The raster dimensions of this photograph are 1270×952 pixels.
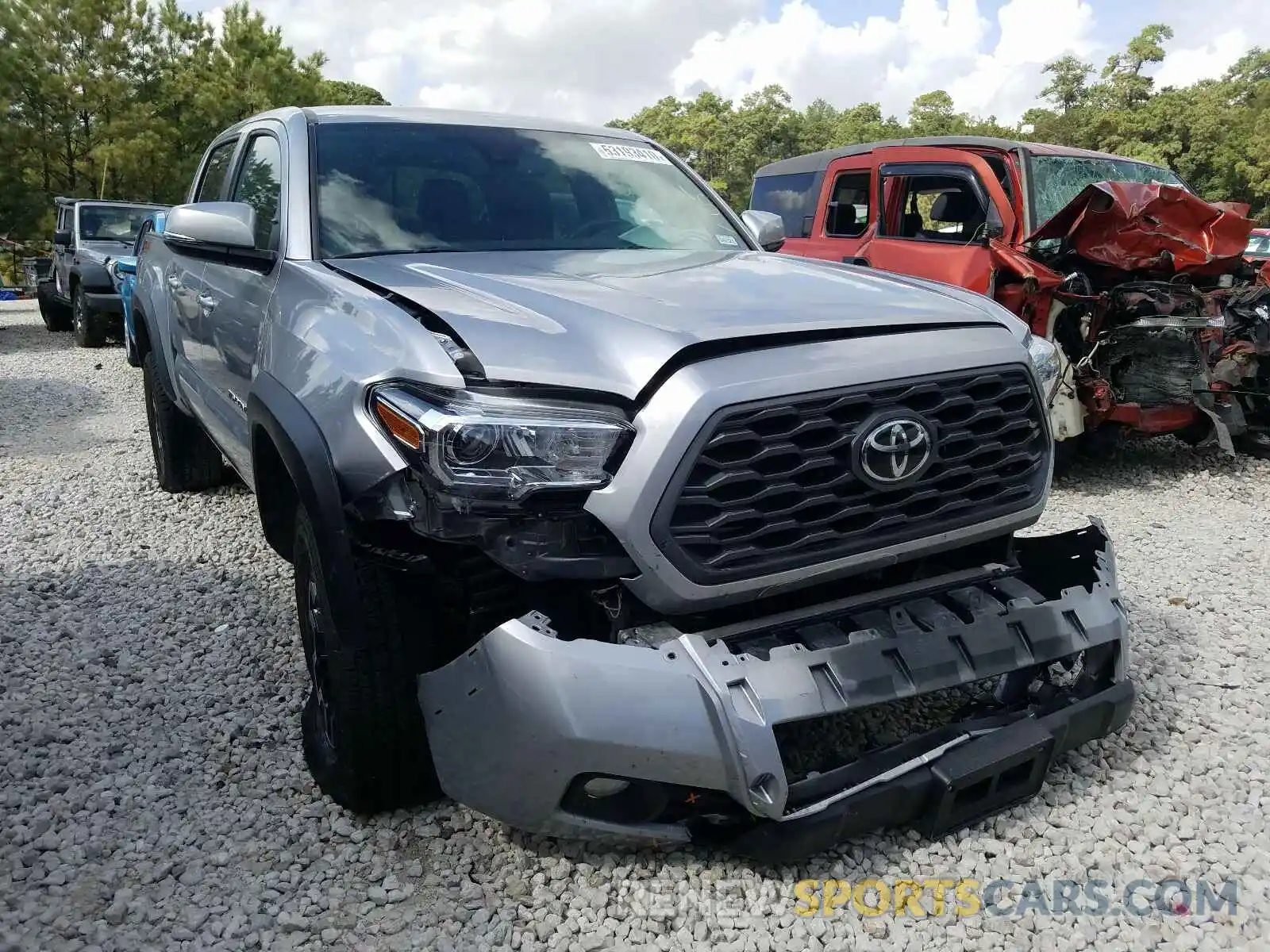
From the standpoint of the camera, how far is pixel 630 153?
12.7 feet

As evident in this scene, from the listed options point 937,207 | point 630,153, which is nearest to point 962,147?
point 937,207

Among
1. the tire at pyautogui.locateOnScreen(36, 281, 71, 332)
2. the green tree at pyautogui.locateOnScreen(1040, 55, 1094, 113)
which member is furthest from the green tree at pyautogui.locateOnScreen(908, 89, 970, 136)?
the tire at pyautogui.locateOnScreen(36, 281, 71, 332)

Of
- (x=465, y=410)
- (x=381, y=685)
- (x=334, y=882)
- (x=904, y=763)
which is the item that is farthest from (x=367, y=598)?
(x=904, y=763)

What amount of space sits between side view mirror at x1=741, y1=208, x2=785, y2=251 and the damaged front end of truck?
2.36 meters

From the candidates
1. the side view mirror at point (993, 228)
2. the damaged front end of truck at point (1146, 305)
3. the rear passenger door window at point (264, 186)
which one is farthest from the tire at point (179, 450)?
the side view mirror at point (993, 228)

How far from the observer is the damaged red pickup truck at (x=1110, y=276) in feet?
18.3

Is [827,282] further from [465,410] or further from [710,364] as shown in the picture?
[465,410]

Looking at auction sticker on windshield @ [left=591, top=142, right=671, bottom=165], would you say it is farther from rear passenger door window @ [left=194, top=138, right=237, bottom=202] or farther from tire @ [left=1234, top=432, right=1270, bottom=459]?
tire @ [left=1234, top=432, right=1270, bottom=459]

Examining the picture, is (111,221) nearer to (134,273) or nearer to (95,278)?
(95,278)

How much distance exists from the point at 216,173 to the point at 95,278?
26.7ft

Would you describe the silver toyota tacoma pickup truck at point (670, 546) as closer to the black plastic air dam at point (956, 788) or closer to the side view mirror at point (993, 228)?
the black plastic air dam at point (956, 788)

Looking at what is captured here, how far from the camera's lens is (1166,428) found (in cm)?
593

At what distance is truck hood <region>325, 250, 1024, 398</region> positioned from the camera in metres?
2.11

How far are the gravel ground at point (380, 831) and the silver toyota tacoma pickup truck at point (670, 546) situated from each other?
20cm
